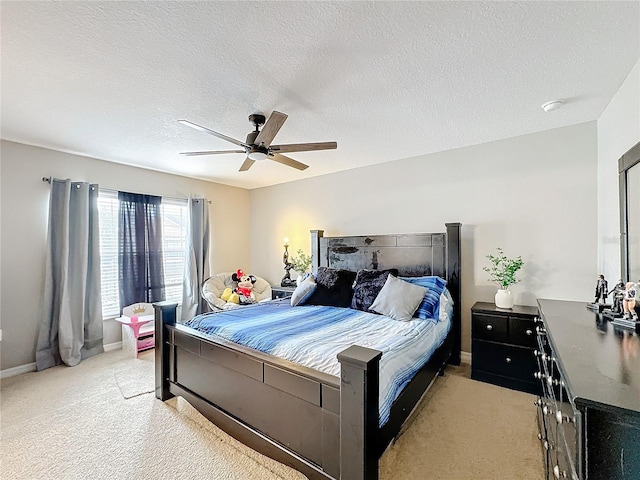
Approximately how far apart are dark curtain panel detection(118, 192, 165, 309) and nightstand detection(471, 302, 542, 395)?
4.23 meters

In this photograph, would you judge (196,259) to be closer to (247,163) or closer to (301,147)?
(247,163)

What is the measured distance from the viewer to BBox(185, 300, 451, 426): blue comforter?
1.79 metres

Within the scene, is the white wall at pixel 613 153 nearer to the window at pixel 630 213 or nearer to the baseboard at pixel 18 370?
the window at pixel 630 213

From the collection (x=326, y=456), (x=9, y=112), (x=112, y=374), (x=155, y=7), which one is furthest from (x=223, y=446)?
(x=9, y=112)

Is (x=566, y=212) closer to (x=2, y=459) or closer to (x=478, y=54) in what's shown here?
(x=478, y=54)

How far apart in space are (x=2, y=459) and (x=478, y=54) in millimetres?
3932

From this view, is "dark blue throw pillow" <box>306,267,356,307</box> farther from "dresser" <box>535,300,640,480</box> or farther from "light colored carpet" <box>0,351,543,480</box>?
"dresser" <box>535,300,640,480</box>

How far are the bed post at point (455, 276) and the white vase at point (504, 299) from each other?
1.35ft

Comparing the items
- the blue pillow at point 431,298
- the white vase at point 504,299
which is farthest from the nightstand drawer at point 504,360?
the blue pillow at point 431,298

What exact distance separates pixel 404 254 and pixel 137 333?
348cm

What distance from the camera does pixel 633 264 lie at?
1846mm

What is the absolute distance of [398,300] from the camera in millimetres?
2818

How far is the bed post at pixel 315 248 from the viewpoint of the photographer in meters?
4.46

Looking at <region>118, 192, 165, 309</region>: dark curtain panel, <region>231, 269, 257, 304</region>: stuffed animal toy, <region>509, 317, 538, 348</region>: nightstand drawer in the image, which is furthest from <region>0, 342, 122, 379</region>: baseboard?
<region>509, 317, 538, 348</region>: nightstand drawer
